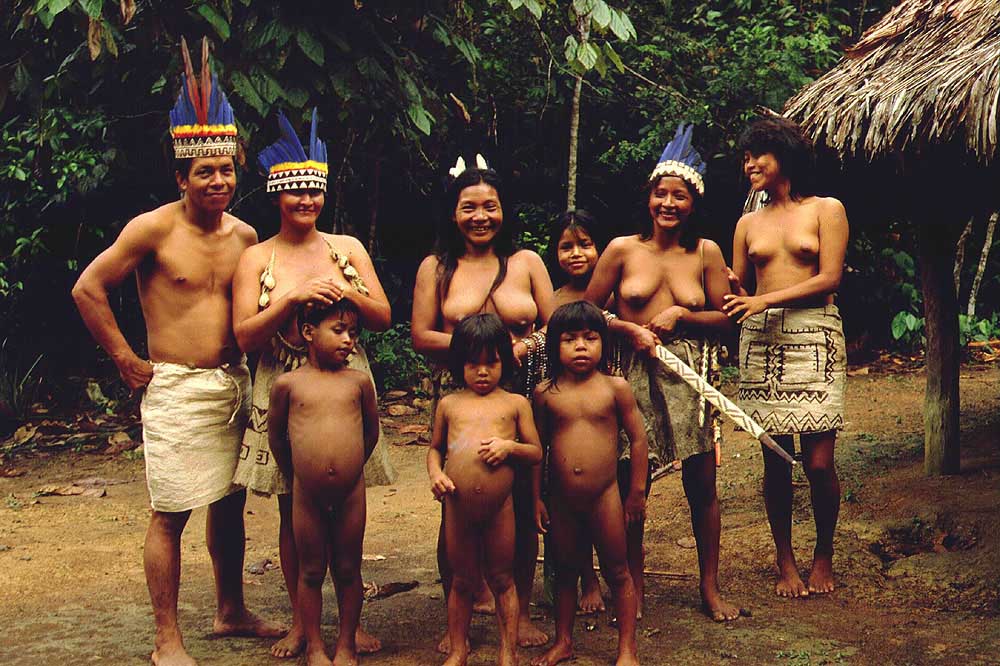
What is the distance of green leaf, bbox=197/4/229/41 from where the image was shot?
15.6 ft

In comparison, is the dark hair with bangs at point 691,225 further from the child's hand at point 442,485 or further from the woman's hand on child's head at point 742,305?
the child's hand at point 442,485

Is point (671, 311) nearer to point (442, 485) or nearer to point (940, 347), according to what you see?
point (442, 485)

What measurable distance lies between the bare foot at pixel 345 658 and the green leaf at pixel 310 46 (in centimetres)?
281

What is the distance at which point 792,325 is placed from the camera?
4.49m

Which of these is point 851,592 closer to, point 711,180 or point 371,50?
point 371,50

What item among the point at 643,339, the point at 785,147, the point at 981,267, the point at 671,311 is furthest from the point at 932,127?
the point at 981,267

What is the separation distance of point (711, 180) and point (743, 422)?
655 centimetres

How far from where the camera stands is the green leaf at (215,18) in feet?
15.6

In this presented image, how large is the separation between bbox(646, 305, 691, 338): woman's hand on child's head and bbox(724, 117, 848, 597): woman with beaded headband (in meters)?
0.36

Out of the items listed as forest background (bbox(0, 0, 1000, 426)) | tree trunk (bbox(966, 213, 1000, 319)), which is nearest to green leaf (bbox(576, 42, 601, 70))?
forest background (bbox(0, 0, 1000, 426))

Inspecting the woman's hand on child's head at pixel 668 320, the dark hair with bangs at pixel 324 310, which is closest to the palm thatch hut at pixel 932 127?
the woman's hand on child's head at pixel 668 320

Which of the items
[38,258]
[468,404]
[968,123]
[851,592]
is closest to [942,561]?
[851,592]

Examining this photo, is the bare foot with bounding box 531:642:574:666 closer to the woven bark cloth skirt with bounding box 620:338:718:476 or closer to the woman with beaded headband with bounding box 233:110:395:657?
the woman with beaded headband with bounding box 233:110:395:657

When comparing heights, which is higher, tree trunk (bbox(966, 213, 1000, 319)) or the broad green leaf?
the broad green leaf
